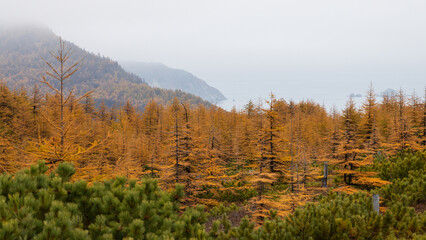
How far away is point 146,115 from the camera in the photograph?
38344mm

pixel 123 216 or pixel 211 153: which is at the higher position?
pixel 123 216

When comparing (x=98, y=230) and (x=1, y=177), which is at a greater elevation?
(x=1, y=177)

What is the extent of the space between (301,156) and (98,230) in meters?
11.3

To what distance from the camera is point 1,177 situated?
10.9ft

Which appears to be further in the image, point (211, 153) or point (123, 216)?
point (211, 153)

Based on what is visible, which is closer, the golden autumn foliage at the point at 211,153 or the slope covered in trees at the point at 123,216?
the slope covered in trees at the point at 123,216

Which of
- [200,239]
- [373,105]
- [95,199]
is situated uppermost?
[373,105]

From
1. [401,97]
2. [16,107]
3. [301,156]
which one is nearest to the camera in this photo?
[301,156]

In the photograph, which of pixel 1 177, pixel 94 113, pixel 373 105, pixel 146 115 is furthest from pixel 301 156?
pixel 94 113

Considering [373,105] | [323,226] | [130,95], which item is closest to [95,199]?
[323,226]

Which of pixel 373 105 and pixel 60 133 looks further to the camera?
pixel 373 105

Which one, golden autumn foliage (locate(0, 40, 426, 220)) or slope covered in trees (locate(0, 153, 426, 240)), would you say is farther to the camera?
golden autumn foliage (locate(0, 40, 426, 220))

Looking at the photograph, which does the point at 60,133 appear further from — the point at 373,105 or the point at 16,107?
the point at 373,105

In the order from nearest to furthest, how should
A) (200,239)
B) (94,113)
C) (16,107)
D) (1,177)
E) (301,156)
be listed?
(1,177) → (200,239) → (301,156) → (16,107) → (94,113)
